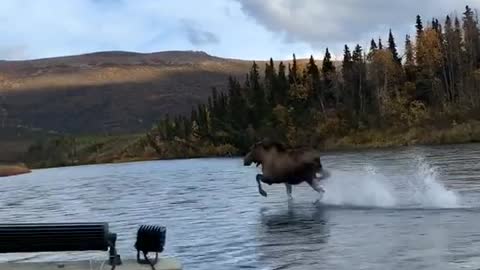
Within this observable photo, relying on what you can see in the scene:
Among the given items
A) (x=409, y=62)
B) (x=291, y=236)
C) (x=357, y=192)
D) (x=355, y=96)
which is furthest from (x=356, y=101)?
(x=291, y=236)

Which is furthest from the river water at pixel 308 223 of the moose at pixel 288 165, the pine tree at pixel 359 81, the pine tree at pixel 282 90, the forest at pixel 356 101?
Result: the pine tree at pixel 282 90

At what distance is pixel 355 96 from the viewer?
156 meters

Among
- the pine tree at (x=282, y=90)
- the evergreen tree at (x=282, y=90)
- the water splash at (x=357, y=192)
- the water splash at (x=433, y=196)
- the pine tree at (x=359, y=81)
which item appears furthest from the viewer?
the evergreen tree at (x=282, y=90)

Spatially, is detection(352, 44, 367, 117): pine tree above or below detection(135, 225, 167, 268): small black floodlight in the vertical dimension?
above

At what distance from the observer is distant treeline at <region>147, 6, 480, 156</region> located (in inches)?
5335

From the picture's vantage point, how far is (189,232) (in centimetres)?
2036

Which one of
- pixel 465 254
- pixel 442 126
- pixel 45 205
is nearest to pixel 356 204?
pixel 465 254

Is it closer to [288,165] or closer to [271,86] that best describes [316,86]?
[271,86]

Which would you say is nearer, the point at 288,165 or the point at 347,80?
the point at 288,165

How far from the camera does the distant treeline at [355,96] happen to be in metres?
136

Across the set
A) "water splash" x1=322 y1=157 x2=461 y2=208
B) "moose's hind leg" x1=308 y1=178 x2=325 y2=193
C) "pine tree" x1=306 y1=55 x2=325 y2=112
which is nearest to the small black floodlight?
"water splash" x1=322 y1=157 x2=461 y2=208

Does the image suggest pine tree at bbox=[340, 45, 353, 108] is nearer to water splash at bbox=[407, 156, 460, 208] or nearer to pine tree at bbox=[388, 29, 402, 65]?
pine tree at bbox=[388, 29, 402, 65]

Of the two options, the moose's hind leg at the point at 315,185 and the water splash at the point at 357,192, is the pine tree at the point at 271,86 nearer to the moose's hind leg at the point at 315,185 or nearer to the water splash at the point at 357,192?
the water splash at the point at 357,192

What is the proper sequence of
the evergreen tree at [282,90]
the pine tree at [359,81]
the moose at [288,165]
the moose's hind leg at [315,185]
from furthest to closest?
1. the evergreen tree at [282,90]
2. the pine tree at [359,81]
3. the moose's hind leg at [315,185]
4. the moose at [288,165]
